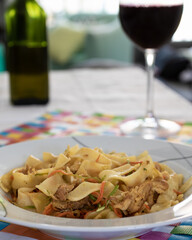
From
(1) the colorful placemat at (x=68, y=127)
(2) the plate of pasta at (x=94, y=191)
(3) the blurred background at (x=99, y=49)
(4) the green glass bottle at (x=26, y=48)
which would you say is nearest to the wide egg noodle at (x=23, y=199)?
(2) the plate of pasta at (x=94, y=191)

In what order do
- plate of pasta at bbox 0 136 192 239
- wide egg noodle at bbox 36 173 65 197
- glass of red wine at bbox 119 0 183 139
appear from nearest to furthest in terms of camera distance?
plate of pasta at bbox 0 136 192 239 < wide egg noodle at bbox 36 173 65 197 < glass of red wine at bbox 119 0 183 139

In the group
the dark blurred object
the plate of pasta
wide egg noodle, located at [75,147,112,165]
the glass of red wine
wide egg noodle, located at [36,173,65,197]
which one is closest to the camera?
the plate of pasta

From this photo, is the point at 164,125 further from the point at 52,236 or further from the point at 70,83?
the point at 70,83

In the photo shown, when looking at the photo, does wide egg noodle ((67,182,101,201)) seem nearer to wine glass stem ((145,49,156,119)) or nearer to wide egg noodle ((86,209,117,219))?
wide egg noodle ((86,209,117,219))

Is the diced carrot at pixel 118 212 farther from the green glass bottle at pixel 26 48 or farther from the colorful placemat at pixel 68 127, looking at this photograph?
the green glass bottle at pixel 26 48

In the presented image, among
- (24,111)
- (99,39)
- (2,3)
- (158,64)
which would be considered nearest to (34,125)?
(24,111)

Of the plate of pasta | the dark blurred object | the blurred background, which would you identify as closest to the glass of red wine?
the plate of pasta

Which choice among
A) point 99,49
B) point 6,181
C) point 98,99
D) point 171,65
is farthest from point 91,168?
point 171,65
